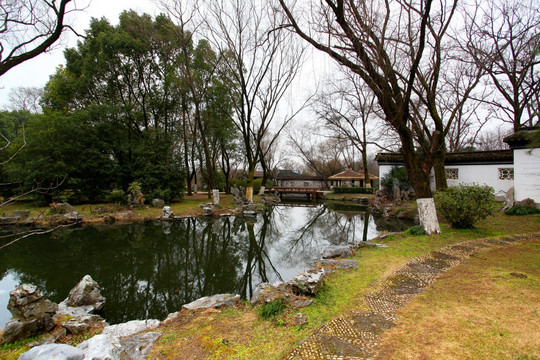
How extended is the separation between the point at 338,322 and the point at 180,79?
18.5 meters

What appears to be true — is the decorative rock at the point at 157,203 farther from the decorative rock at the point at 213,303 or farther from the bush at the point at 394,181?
the bush at the point at 394,181

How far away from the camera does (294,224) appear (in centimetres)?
1252

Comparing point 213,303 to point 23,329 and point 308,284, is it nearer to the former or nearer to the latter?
point 308,284

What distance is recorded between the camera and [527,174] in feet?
36.1

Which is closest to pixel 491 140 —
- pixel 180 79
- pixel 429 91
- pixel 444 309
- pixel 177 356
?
pixel 429 91

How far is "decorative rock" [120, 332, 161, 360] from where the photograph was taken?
2578 millimetres

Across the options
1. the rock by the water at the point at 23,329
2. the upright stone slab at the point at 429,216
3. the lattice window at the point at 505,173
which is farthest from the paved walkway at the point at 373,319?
the lattice window at the point at 505,173

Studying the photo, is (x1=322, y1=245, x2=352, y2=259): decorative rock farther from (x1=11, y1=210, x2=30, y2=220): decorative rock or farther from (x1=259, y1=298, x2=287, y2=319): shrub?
(x1=11, y1=210, x2=30, y2=220): decorative rock

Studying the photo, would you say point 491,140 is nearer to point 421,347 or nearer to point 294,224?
point 294,224

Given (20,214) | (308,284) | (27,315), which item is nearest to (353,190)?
(308,284)

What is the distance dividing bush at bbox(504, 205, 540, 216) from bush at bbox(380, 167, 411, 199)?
8.12 meters

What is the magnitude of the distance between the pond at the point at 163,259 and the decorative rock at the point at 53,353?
2127 mm

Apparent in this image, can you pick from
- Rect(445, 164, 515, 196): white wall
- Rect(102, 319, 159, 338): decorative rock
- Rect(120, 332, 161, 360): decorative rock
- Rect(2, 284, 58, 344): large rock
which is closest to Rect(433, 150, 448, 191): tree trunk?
Rect(445, 164, 515, 196): white wall

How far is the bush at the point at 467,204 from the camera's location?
7.09 metres
